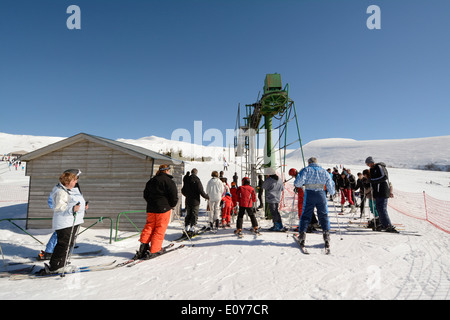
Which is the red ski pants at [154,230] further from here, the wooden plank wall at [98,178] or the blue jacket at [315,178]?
the wooden plank wall at [98,178]

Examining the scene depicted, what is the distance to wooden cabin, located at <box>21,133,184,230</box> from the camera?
862cm

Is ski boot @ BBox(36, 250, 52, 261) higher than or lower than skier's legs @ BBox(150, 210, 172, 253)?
lower

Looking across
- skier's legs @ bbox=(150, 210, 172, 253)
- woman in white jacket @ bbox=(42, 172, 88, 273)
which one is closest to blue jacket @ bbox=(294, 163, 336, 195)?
skier's legs @ bbox=(150, 210, 172, 253)

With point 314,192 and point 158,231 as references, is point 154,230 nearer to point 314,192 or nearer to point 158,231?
point 158,231

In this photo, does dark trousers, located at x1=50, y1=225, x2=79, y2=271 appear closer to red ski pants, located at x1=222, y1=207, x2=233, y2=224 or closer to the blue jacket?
the blue jacket

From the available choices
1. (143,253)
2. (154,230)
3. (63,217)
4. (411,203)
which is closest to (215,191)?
(154,230)

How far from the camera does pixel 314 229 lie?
6973 millimetres

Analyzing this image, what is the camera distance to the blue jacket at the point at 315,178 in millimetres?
5043

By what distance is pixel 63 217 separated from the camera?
4020 mm

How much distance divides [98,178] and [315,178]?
8.82 meters
